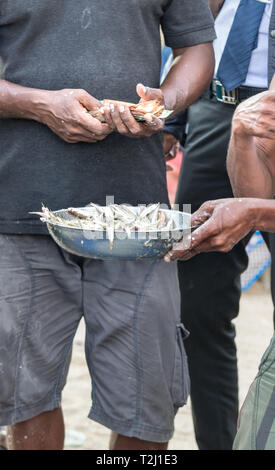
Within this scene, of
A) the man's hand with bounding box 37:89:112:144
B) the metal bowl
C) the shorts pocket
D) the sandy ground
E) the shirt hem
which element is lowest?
the sandy ground

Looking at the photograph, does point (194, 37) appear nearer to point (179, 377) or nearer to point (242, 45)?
point (242, 45)

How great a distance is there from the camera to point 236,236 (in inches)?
90.2

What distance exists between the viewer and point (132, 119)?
2.48 meters

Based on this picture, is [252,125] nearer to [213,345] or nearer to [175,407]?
[175,407]

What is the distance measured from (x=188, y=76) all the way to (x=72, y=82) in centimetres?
50

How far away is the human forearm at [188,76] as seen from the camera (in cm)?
290

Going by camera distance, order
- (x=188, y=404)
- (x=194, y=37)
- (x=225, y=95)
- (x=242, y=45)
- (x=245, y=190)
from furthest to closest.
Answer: (x=188, y=404) → (x=225, y=95) → (x=242, y=45) → (x=194, y=37) → (x=245, y=190)

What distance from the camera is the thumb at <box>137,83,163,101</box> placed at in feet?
8.32

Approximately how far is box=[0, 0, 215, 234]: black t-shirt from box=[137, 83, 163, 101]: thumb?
0.20 meters

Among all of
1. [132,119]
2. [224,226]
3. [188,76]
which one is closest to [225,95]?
[188,76]

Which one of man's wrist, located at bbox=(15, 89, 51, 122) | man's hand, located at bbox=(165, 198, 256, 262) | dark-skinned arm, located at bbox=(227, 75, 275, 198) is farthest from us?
man's wrist, located at bbox=(15, 89, 51, 122)

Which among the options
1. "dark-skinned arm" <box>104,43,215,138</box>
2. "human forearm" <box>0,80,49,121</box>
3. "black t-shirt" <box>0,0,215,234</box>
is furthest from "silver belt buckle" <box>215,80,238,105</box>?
"human forearm" <box>0,80,49,121</box>

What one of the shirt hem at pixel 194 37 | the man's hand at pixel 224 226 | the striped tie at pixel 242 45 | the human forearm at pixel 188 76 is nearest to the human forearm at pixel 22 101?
the human forearm at pixel 188 76

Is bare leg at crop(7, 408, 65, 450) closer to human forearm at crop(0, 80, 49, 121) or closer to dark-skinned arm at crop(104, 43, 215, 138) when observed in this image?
human forearm at crop(0, 80, 49, 121)
